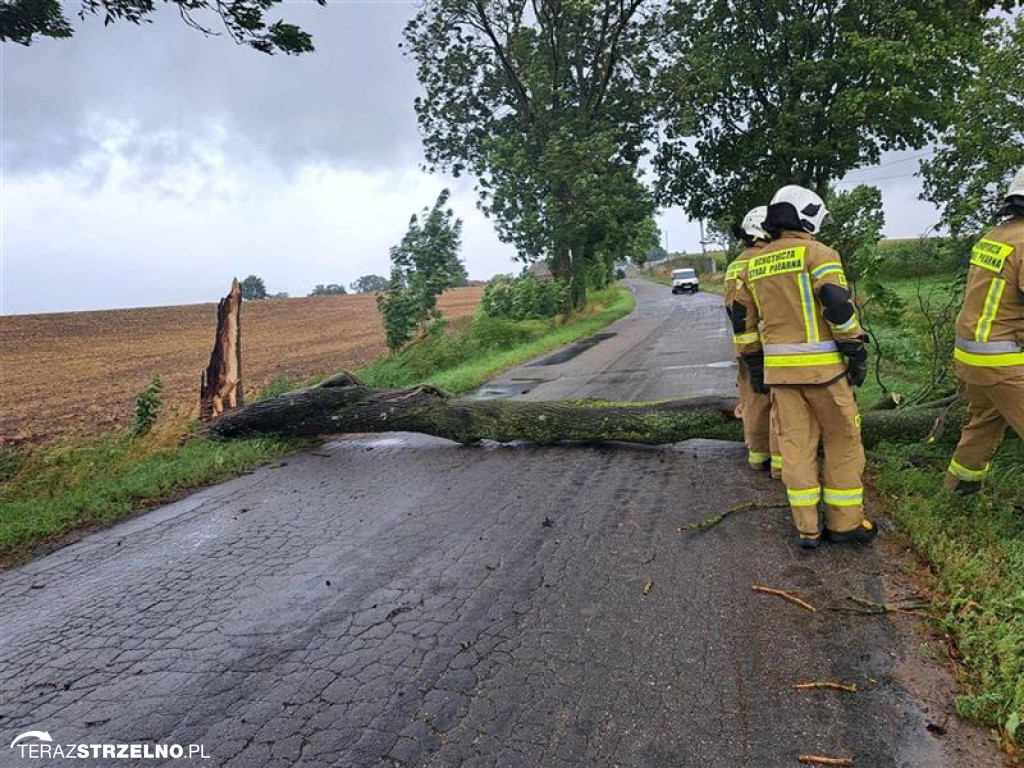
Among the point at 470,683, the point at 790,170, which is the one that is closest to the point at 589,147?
the point at 790,170

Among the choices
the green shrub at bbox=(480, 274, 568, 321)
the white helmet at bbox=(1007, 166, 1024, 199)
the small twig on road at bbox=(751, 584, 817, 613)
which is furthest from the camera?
the green shrub at bbox=(480, 274, 568, 321)

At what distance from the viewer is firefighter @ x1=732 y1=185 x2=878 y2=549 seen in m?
3.62

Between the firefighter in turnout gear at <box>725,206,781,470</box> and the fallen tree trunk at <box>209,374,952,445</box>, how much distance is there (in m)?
0.45

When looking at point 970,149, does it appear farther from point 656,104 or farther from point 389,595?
point 656,104

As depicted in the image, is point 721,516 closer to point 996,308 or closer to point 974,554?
point 974,554

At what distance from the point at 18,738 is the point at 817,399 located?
14.3ft

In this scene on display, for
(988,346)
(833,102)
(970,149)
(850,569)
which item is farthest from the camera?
(833,102)

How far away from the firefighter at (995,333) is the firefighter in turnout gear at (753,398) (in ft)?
4.35

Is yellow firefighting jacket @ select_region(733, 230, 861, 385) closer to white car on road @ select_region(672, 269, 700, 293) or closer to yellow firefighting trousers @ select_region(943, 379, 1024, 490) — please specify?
yellow firefighting trousers @ select_region(943, 379, 1024, 490)

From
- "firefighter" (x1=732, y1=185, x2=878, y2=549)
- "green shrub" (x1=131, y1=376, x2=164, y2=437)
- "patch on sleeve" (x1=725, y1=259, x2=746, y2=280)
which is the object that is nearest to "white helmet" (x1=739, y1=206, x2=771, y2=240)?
"patch on sleeve" (x1=725, y1=259, x2=746, y2=280)

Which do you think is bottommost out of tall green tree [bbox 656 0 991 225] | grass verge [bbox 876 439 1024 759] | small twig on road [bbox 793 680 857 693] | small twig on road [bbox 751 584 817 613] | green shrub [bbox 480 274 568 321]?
small twig on road [bbox 793 680 857 693]

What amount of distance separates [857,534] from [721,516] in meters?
0.79

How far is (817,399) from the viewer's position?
374 centimetres

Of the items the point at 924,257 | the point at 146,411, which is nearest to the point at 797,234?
the point at 924,257
